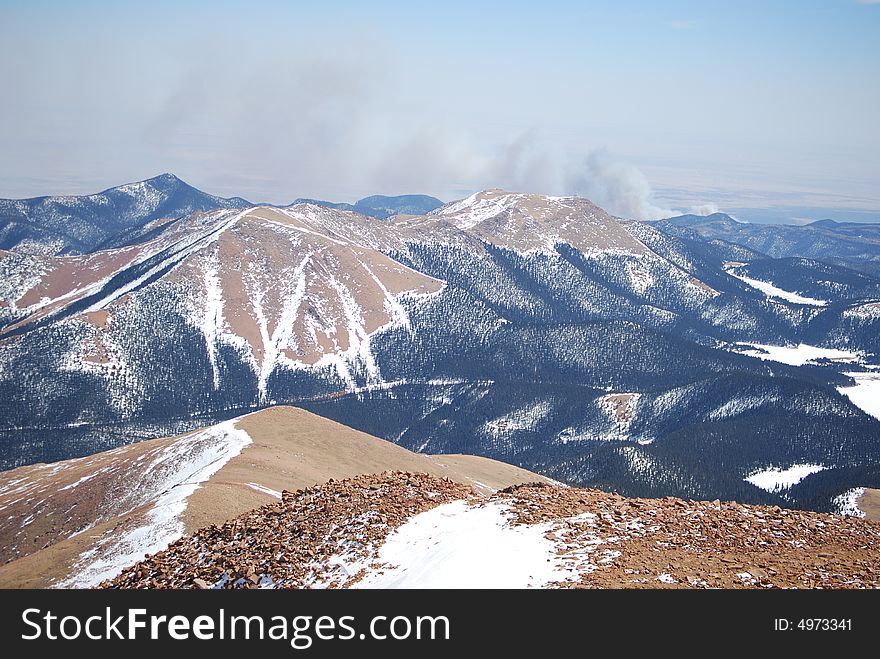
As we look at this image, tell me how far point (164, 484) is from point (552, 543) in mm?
109747

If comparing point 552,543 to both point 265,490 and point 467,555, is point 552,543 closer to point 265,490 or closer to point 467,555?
point 467,555

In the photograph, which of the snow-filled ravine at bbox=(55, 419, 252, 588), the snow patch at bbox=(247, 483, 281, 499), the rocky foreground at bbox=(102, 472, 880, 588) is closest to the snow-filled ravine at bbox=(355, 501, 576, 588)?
the rocky foreground at bbox=(102, 472, 880, 588)

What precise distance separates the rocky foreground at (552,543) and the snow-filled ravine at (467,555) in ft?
0.52

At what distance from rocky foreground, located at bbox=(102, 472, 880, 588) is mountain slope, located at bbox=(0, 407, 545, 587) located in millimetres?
10224

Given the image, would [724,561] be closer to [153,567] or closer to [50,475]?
[153,567]

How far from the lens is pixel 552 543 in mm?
40812

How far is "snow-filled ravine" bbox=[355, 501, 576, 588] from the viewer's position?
36.2 m

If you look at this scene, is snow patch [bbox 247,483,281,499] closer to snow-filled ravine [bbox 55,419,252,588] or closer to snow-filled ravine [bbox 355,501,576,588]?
snow-filled ravine [bbox 55,419,252,588]

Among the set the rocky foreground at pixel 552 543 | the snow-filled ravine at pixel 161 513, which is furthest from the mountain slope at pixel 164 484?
the rocky foreground at pixel 552 543

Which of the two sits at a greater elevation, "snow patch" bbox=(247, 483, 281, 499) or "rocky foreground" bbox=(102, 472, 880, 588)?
"rocky foreground" bbox=(102, 472, 880, 588)

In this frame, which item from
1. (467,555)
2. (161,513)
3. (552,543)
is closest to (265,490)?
(161,513)
